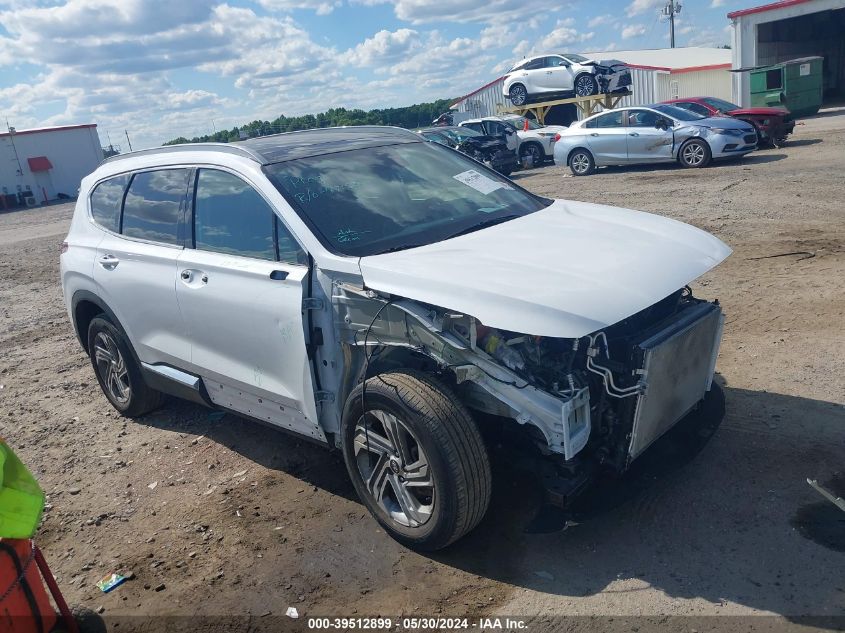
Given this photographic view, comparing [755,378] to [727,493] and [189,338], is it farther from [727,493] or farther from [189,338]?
[189,338]

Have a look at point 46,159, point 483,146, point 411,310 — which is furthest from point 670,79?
point 411,310

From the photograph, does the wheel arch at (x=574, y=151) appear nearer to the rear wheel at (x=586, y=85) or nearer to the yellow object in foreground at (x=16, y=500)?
the rear wheel at (x=586, y=85)

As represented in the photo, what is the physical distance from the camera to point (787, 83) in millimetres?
24922

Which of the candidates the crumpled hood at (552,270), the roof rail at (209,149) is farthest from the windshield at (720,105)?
the roof rail at (209,149)

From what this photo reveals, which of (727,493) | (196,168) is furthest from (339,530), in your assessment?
(196,168)

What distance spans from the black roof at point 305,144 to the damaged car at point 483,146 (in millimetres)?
15382

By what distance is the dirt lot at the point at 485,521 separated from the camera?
320 centimetres

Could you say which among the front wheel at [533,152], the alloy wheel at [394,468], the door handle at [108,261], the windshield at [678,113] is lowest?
the front wheel at [533,152]

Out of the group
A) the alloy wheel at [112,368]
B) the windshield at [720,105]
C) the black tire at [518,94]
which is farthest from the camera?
the black tire at [518,94]

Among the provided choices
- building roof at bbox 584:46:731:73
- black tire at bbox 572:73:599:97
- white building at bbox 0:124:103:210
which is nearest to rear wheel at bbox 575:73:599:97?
black tire at bbox 572:73:599:97

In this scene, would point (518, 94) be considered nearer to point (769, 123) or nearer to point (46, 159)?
point (769, 123)

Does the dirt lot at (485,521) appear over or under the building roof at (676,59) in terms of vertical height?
under

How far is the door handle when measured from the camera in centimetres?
505

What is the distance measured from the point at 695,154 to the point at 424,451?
48.3 feet
